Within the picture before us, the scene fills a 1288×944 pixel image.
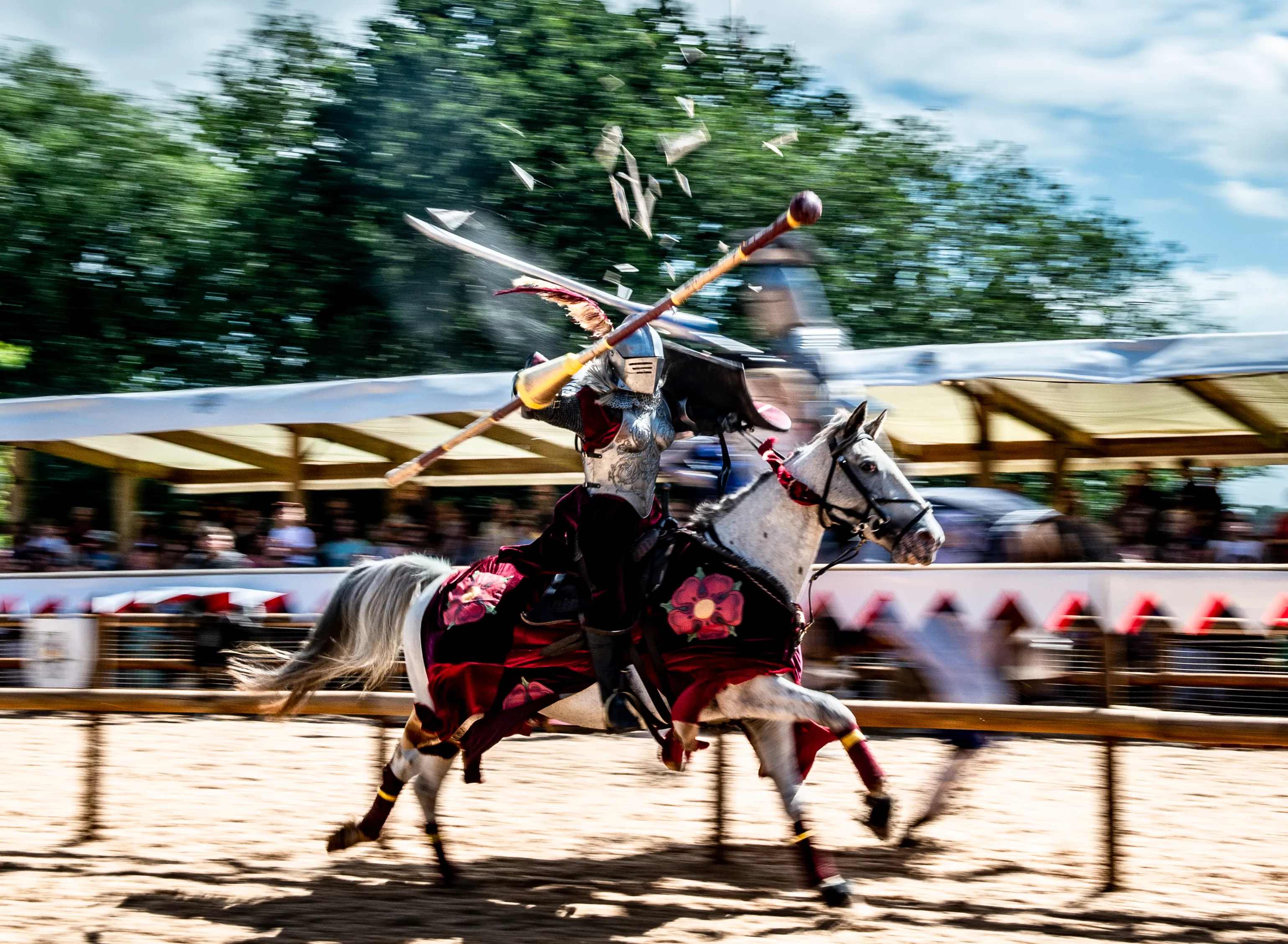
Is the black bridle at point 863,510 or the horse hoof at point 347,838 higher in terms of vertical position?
the black bridle at point 863,510

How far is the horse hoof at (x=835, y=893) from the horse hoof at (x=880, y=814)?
0.20 metres

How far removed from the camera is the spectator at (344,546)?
913 centimetres

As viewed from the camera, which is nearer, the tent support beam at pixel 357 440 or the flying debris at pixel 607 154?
the tent support beam at pixel 357 440

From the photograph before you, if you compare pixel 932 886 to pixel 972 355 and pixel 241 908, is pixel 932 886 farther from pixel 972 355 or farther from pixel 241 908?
pixel 972 355

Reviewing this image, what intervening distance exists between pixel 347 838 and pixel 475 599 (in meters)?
1.11

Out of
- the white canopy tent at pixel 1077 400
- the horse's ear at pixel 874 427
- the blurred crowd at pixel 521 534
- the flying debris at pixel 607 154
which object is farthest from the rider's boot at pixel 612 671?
the flying debris at pixel 607 154

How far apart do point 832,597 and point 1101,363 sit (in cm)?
220

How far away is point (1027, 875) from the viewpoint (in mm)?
4859

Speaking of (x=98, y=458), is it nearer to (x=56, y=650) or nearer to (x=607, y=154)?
(x=56, y=650)

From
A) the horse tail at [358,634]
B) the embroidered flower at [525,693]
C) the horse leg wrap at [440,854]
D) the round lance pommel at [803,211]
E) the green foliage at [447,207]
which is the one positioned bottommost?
the horse leg wrap at [440,854]

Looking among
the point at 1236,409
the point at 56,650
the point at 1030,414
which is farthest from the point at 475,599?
the point at 1236,409

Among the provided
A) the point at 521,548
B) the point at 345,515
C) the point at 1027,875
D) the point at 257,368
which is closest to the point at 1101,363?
the point at 1027,875

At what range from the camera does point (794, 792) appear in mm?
4391

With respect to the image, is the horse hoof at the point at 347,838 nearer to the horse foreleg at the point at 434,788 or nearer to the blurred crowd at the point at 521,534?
the horse foreleg at the point at 434,788
